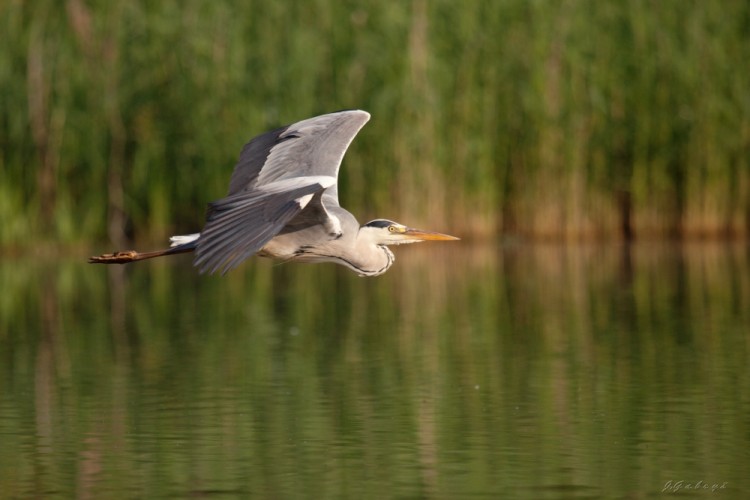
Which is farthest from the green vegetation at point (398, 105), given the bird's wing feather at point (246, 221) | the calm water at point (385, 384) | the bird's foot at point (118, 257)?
the bird's wing feather at point (246, 221)

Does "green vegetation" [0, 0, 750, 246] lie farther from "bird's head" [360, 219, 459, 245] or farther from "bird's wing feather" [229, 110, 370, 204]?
"bird's head" [360, 219, 459, 245]

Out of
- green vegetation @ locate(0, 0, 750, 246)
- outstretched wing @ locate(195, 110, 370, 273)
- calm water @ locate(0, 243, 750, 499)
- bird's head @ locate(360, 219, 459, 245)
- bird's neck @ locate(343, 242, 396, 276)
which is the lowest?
calm water @ locate(0, 243, 750, 499)

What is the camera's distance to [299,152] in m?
8.28

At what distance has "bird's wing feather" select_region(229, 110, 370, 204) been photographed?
812 centimetres

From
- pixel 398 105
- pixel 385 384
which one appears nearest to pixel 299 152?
pixel 385 384

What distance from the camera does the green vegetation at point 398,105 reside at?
16203 millimetres

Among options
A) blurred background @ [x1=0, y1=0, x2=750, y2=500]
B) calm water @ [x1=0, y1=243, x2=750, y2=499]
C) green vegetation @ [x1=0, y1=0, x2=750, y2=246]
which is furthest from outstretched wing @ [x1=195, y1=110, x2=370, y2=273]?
green vegetation @ [x1=0, y1=0, x2=750, y2=246]

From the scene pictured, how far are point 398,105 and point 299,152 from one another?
810 cm

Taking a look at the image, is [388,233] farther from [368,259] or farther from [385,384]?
[385,384]

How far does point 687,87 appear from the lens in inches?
656

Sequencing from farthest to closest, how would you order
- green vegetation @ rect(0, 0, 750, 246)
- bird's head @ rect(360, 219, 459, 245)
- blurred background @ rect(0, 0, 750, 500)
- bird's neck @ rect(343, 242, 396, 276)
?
1. green vegetation @ rect(0, 0, 750, 246)
2. blurred background @ rect(0, 0, 750, 500)
3. bird's head @ rect(360, 219, 459, 245)
4. bird's neck @ rect(343, 242, 396, 276)

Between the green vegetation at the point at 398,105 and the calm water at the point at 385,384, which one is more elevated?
the green vegetation at the point at 398,105

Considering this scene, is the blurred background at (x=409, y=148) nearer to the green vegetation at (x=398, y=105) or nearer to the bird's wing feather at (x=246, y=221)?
the green vegetation at (x=398, y=105)

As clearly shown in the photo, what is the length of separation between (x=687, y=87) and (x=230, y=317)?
6578 mm
